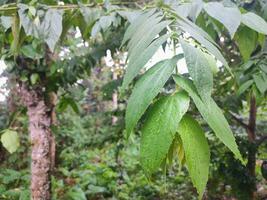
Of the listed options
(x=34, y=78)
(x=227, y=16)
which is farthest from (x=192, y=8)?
(x=34, y=78)

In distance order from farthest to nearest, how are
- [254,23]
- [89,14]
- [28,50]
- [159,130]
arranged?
[28,50], [89,14], [254,23], [159,130]

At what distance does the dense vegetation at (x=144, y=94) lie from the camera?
44 cm

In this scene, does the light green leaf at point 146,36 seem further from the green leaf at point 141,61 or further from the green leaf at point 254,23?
the green leaf at point 254,23

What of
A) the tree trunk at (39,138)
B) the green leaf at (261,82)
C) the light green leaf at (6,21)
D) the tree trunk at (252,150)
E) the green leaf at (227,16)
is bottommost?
the tree trunk at (252,150)

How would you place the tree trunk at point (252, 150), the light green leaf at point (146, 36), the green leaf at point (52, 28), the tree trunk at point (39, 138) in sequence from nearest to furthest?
the light green leaf at point (146, 36), the green leaf at point (52, 28), the tree trunk at point (39, 138), the tree trunk at point (252, 150)

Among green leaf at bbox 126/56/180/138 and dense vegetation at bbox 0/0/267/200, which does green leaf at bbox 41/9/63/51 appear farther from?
green leaf at bbox 126/56/180/138

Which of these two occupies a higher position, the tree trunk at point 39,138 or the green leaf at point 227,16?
the green leaf at point 227,16

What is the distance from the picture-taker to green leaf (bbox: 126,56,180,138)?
432mm

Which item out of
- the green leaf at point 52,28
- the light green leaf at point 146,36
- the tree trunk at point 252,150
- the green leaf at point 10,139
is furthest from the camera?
the tree trunk at point 252,150

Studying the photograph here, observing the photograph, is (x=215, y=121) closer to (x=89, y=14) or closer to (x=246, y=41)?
(x=246, y=41)

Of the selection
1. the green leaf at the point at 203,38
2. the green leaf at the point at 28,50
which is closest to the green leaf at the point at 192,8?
the green leaf at the point at 203,38

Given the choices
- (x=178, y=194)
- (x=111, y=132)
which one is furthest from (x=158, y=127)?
(x=178, y=194)

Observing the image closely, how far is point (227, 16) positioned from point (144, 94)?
0.44m

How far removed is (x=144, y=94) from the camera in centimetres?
44
